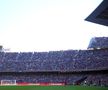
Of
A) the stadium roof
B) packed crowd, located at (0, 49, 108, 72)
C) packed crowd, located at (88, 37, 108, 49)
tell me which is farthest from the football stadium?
the stadium roof

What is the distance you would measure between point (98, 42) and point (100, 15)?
24.8 m

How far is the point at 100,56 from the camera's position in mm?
42625

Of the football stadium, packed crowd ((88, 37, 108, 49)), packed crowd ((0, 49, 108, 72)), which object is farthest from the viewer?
Answer: packed crowd ((88, 37, 108, 49))

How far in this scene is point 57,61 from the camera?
44.0 metres

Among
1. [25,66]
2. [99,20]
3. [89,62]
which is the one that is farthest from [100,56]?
[99,20]

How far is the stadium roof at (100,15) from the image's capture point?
22.4 metres

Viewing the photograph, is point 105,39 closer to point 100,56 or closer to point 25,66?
point 100,56

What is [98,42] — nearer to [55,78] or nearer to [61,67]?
[61,67]

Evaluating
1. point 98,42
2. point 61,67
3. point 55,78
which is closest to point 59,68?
point 61,67

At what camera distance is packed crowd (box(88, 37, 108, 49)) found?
4760 cm

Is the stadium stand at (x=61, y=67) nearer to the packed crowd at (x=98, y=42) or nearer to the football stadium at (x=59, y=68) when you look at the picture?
the football stadium at (x=59, y=68)

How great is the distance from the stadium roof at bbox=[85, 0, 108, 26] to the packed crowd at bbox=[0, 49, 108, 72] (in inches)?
580

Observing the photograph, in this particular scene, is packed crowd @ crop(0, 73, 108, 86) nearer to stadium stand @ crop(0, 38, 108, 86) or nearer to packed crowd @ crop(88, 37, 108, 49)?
stadium stand @ crop(0, 38, 108, 86)

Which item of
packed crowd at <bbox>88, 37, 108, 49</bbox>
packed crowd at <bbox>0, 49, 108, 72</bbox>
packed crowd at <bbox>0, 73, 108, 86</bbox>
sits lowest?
packed crowd at <bbox>0, 73, 108, 86</bbox>
